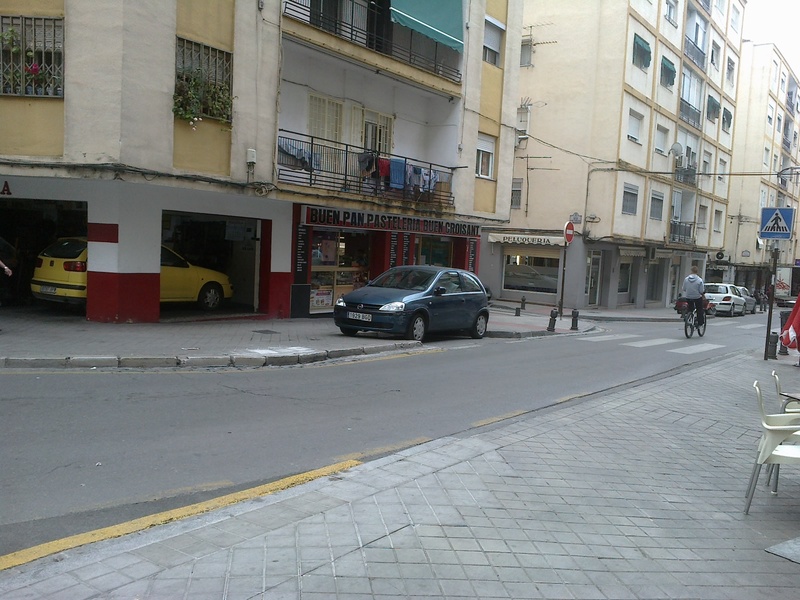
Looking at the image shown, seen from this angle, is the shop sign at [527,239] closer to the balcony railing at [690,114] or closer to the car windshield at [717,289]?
the car windshield at [717,289]

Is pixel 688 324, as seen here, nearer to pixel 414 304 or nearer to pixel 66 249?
pixel 414 304

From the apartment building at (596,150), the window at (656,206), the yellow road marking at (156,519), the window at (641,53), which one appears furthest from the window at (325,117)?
the window at (656,206)

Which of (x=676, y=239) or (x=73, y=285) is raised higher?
(x=676, y=239)

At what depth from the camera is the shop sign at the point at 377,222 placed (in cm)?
1681

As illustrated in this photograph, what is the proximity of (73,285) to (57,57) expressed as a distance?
4.26m

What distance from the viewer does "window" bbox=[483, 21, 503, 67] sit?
21.5 meters

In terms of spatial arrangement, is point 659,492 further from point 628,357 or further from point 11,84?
point 11,84

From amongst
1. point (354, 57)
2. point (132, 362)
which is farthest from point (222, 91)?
point (132, 362)

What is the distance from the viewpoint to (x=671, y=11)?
3375 cm

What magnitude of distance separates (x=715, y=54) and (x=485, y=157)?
2733 cm

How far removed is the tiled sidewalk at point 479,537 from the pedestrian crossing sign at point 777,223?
28.6 feet

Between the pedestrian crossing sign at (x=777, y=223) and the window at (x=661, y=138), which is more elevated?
the window at (x=661, y=138)

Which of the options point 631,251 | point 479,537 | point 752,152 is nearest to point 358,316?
point 479,537

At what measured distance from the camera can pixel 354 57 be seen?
1614 centimetres
